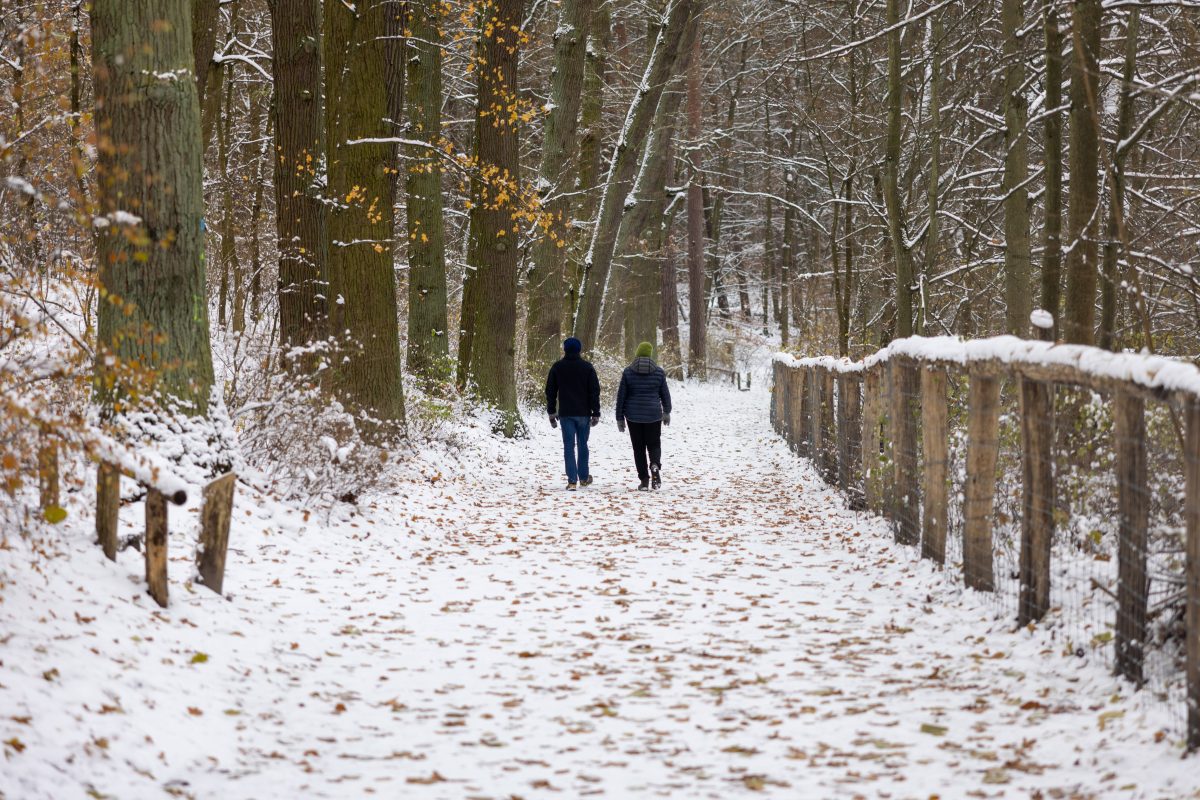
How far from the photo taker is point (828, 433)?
50.4 ft

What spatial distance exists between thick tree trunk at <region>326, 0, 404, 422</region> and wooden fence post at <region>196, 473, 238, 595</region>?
6.38 m

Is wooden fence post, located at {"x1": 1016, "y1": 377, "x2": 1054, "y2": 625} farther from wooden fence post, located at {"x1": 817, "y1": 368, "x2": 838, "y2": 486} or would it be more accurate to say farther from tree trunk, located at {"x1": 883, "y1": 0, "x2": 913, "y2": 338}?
tree trunk, located at {"x1": 883, "y1": 0, "x2": 913, "y2": 338}

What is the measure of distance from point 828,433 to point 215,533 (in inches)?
389

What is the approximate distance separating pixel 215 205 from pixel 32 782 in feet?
70.3

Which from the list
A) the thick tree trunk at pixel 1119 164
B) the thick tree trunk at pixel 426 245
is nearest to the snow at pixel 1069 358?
the thick tree trunk at pixel 1119 164

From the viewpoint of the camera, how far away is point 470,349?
1956 cm

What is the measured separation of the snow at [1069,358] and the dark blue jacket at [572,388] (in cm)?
617

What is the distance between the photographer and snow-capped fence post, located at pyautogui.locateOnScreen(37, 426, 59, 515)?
5426 millimetres

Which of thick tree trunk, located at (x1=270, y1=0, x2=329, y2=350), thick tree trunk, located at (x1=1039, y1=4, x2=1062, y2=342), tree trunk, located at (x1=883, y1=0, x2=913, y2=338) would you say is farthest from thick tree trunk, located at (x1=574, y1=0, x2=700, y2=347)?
thick tree trunk, located at (x1=1039, y1=4, x2=1062, y2=342)

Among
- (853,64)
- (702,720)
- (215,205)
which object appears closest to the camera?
(702,720)

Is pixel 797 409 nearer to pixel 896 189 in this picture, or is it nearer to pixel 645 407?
pixel 896 189

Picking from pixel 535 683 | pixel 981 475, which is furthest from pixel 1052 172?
pixel 535 683

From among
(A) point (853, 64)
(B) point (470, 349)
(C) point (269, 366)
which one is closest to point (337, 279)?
(C) point (269, 366)

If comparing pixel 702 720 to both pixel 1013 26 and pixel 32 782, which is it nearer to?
pixel 32 782
